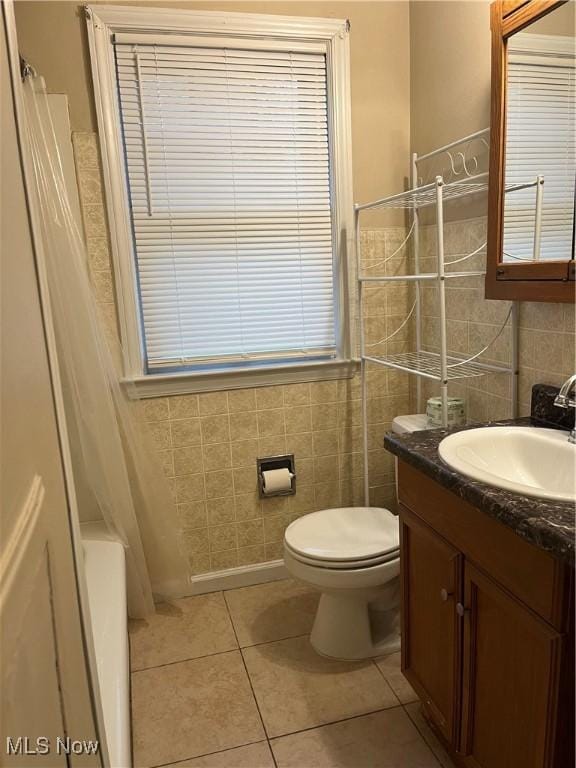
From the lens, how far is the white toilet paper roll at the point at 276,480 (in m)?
2.42

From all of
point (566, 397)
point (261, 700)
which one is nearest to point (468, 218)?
Answer: point (566, 397)

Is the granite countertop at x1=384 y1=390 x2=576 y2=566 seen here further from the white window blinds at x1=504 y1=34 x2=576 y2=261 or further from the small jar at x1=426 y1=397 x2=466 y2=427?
the white window blinds at x1=504 y1=34 x2=576 y2=261

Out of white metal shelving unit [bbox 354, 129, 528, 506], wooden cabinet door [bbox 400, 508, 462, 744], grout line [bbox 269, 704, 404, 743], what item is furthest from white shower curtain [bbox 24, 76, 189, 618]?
wooden cabinet door [bbox 400, 508, 462, 744]

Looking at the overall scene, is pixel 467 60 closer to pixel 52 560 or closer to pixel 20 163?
pixel 20 163

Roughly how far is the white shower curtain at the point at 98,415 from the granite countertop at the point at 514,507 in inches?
45.9

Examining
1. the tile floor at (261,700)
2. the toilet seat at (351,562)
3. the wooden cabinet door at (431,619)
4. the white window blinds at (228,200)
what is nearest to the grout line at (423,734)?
the tile floor at (261,700)

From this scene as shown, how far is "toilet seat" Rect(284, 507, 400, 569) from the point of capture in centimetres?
184

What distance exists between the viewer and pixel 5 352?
21.0 inches

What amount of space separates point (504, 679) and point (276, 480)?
136cm

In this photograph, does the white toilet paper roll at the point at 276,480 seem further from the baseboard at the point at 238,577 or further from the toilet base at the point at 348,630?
the toilet base at the point at 348,630

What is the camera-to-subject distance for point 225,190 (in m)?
2.27

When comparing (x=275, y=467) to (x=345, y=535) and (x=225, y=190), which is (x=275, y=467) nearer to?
(x=345, y=535)

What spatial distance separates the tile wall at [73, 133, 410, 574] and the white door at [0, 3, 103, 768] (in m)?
1.58

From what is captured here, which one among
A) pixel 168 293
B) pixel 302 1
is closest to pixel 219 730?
pixel 168 293
